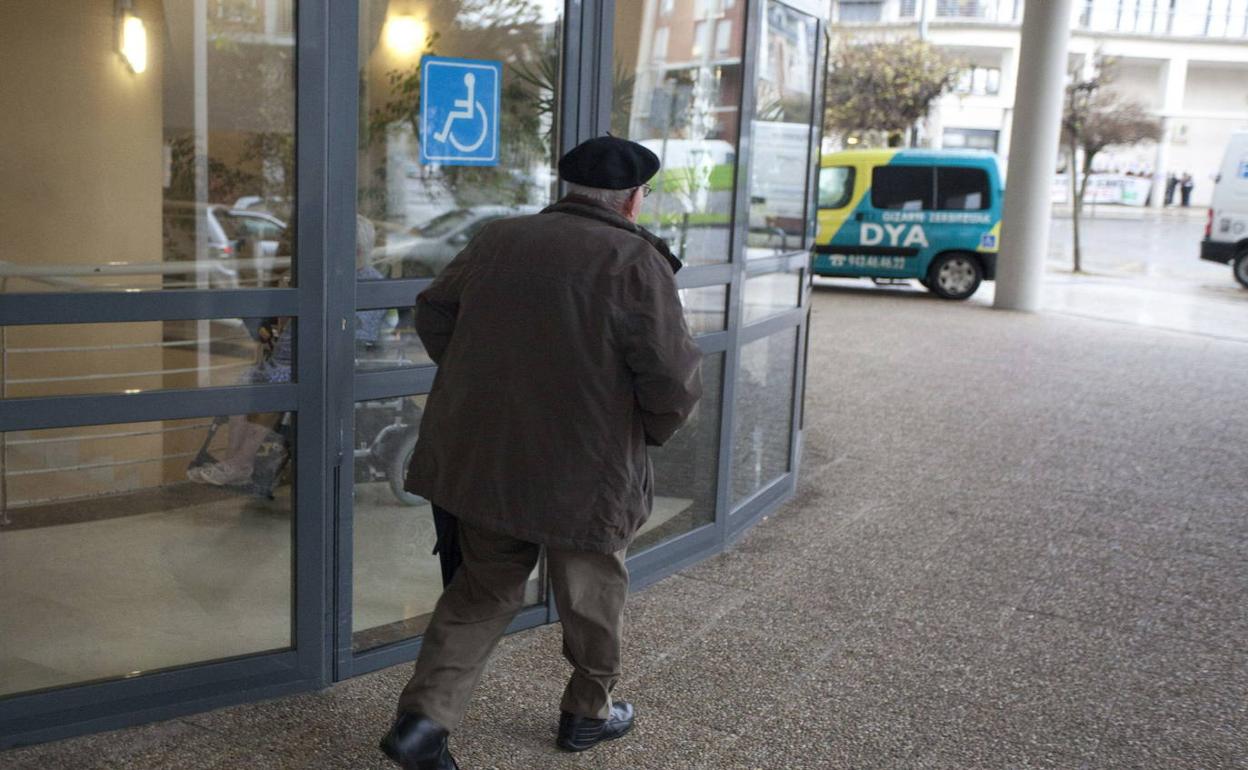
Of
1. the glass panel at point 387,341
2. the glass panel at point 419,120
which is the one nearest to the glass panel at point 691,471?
the glass panel at point 419,120

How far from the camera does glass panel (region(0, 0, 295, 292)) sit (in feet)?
11.1

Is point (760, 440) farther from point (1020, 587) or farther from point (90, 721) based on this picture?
point (90, 721)

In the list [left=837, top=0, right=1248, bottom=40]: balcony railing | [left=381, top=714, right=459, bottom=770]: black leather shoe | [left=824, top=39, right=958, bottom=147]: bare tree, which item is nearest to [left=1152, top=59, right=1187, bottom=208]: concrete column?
[left=837, top=0, right=1248, bottom=40]: balcony railing

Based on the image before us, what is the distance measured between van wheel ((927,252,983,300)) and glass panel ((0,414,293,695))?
49.4ft

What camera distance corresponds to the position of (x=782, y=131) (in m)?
5.79

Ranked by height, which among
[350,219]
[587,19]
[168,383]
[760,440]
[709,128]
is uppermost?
[587,19]

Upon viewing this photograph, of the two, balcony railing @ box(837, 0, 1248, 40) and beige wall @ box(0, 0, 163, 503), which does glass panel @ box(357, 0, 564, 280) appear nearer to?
beige wall @ box(0, 0, 163, 503)

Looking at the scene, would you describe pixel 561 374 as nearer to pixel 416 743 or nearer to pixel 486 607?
pixel 486 607

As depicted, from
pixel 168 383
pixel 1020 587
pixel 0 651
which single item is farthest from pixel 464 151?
pixel 1020 587

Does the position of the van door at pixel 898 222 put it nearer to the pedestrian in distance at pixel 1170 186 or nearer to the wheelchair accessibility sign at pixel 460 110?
the wheelchair accessibility sign at pixel 460 110

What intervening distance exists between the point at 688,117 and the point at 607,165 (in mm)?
1947

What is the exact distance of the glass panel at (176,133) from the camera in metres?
3.39

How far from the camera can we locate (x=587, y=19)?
4148 mm

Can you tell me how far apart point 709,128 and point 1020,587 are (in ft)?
7.32
